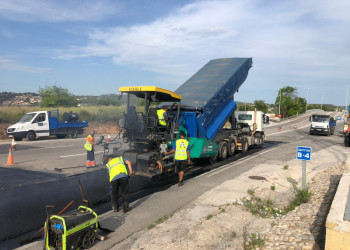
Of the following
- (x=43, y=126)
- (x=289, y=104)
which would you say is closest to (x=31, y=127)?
(x=43, y=126)

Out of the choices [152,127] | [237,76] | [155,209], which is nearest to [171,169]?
[152,127]

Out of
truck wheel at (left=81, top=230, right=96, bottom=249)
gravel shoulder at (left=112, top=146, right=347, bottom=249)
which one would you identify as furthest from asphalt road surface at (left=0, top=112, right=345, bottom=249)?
gravel shoulder at (left=112, top=146, right=347, bottom=249)

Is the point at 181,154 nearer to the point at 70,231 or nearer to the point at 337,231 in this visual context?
the point at 70,231

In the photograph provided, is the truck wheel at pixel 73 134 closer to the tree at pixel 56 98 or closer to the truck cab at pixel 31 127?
the truck cab at pixel 31 127

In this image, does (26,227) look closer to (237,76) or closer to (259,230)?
(259,230)

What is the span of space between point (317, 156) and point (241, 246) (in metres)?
11.0

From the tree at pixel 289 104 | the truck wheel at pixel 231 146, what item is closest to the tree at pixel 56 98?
the truck wheel at pixel 231 146

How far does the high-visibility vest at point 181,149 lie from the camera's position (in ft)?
27.7

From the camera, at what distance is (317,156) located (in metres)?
13.8

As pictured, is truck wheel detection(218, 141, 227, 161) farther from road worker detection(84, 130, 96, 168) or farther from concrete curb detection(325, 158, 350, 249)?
concrete curb detection(325, 158, 350, 249)

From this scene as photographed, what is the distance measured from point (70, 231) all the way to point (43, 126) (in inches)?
711

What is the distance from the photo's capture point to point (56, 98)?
40.2 m

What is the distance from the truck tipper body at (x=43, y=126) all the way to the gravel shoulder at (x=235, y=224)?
645 inches

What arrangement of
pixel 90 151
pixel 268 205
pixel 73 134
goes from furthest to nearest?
pixel 73 134, pixel 90 151, pixel 268 205
